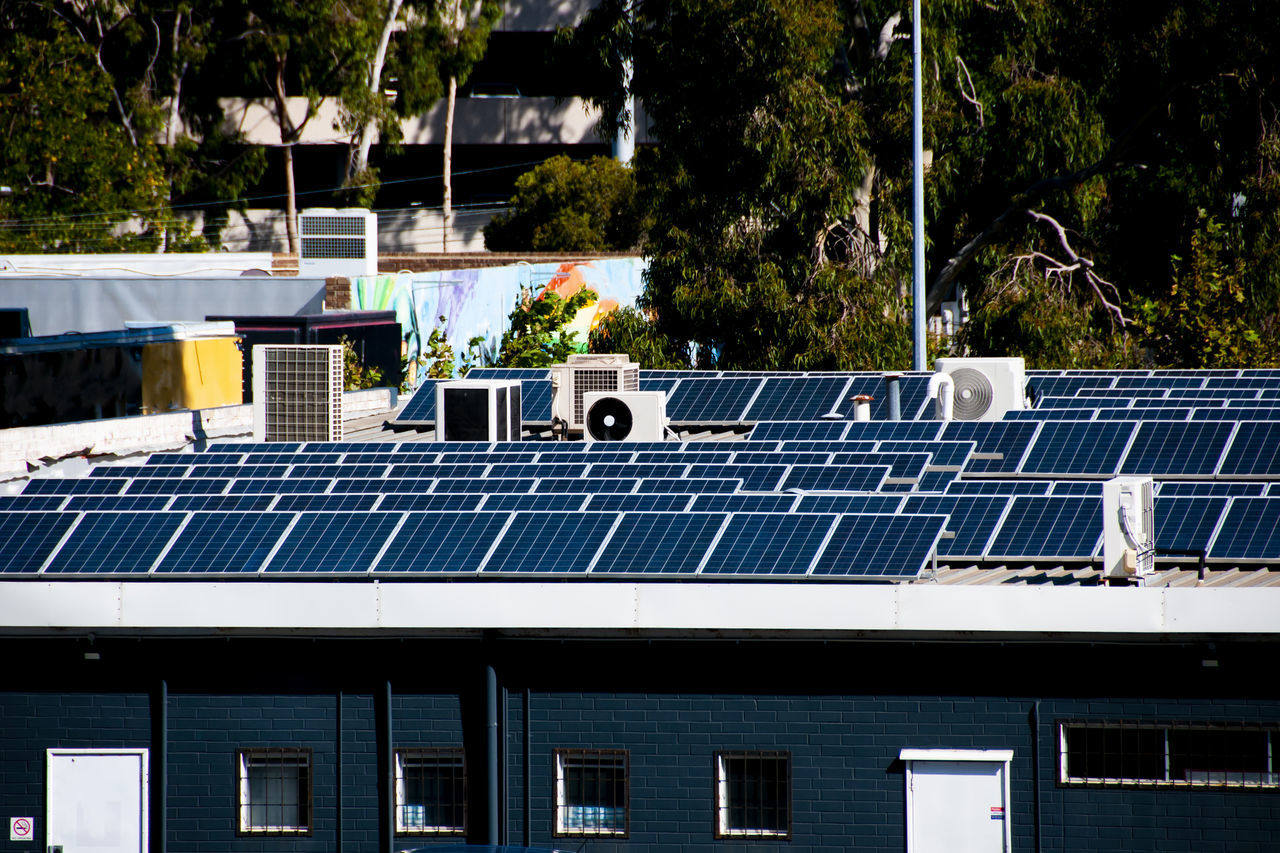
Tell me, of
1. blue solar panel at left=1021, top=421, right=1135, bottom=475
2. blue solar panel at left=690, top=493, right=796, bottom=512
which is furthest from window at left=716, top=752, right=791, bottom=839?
blue solar panel at left=1021, top=421, right=1135, bottom=475

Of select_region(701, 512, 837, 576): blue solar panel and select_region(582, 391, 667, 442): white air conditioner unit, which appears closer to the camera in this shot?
select_region(701, 512, 837, 576): blue solar panel

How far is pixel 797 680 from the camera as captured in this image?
1213cm

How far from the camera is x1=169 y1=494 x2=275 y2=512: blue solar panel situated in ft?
48.9

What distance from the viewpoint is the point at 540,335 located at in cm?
3722

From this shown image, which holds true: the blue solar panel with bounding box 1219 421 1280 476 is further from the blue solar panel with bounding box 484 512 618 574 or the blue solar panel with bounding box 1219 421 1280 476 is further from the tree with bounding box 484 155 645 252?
the tree with bounding box 484 155 645 252

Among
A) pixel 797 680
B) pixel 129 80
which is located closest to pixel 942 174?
pixel 797 680

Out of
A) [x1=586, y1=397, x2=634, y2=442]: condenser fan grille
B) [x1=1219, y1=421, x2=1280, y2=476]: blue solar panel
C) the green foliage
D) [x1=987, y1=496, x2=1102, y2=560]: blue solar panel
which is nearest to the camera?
[x1=987, y1=496, x2=1102, y2=560]: blue solar panel

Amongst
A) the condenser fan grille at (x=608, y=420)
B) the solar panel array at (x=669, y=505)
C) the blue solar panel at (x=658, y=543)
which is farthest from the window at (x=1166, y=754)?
the condenser fan grille at (x=608, y=420)

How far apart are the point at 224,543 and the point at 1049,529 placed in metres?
6.99

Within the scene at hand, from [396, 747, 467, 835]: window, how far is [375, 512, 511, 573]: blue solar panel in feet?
4.81

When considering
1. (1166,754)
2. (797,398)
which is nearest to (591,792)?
(1166,754)

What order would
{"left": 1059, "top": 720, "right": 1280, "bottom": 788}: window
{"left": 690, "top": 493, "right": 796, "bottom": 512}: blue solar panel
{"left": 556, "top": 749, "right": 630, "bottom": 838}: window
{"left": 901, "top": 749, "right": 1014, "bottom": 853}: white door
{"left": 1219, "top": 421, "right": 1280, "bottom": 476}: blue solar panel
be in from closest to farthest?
1. {"left": 1059, "top": 720, "right": 1280, "bottom": 788}: window
2. {"left": 901, "top": 749, "right": 1014, "bottom": 853}: white door
3. {"left": 556, "top": 749, "right": 630, "bottom": 838}: window
4. {"left": 690, "top": 493, "right": 796, "bottom": 512}: blue solar panel
5. {"left": 1219, "top": 421, "right": 1280, "bottom": 476}: blue solar panel

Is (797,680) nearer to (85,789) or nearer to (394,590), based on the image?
(394,590)

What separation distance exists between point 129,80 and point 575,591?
54759mm
